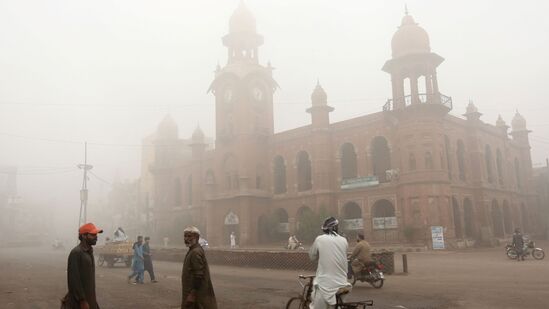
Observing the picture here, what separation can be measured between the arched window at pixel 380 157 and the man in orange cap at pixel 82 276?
Result: 30849mm

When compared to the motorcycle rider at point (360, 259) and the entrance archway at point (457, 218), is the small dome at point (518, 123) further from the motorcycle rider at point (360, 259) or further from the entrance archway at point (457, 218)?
the motorcycle rider at point (360, 259)

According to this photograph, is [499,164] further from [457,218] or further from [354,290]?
[354,290]

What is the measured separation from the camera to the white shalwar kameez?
19.2 ft

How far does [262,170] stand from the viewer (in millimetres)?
41062

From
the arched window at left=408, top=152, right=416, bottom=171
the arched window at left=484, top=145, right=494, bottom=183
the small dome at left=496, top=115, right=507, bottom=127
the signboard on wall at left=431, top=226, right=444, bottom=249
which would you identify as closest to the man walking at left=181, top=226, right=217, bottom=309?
the signboard on wall at left=431, top=226, right=444, bottom=249

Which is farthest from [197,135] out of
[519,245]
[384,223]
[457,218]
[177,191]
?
[519,245]

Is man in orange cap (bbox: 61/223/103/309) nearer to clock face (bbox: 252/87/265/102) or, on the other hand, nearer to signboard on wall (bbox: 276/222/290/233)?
signboard on wall (bbox: 276/222/290/233)

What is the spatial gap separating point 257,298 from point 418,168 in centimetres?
2241

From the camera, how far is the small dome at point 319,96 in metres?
37.1

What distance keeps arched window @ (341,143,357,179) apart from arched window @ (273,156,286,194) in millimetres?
5975

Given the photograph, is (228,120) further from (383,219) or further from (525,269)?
(525,269)

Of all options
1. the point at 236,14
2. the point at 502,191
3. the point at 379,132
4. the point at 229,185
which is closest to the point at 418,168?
the point at 379,132

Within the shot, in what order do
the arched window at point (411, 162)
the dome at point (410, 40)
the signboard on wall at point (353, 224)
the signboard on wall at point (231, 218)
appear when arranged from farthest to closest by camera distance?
the signboard on wall at point (231, 218) → the signboard on wall at point (353, 224) → the dome at point (410, 40) → the arched window at point (411, 162)

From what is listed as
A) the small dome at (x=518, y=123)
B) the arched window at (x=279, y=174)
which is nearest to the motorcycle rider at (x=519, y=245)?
the arched window at (x=279, y=174)
